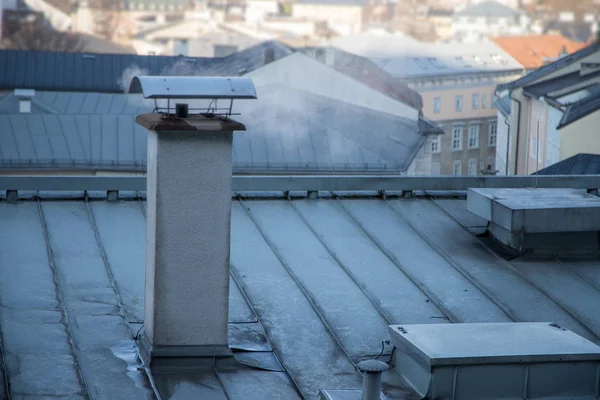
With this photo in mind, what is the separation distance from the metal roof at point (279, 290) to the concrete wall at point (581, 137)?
19.4 metres

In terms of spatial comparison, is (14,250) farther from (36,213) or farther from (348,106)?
(348,106)

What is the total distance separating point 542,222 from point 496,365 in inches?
129

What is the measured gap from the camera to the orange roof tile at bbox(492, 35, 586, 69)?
209 feet

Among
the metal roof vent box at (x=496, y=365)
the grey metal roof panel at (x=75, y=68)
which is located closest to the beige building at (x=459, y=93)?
the grey metal roof panel at (x=75, y=68)

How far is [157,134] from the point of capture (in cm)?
688

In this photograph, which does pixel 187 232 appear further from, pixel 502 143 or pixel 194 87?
pixel 502 143

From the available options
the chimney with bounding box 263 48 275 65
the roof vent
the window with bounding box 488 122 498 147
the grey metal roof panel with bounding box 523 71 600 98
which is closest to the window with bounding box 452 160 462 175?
the window with bounding box 488 122 498 147

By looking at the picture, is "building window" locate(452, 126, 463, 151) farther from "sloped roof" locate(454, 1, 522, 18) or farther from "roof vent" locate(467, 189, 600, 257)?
"sloped roof" locate(454, 1, 522, 18)

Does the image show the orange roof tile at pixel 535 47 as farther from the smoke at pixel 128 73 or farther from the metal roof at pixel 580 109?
the metal roof at pixel 580 109

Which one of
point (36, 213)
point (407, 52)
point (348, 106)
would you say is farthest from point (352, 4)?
point (36, 213)

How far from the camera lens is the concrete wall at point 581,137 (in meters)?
29.6

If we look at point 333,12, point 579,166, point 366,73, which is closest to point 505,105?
point 366,73

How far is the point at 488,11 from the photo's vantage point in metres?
124

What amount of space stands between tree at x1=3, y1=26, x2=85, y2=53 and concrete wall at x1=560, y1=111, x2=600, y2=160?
182ft
